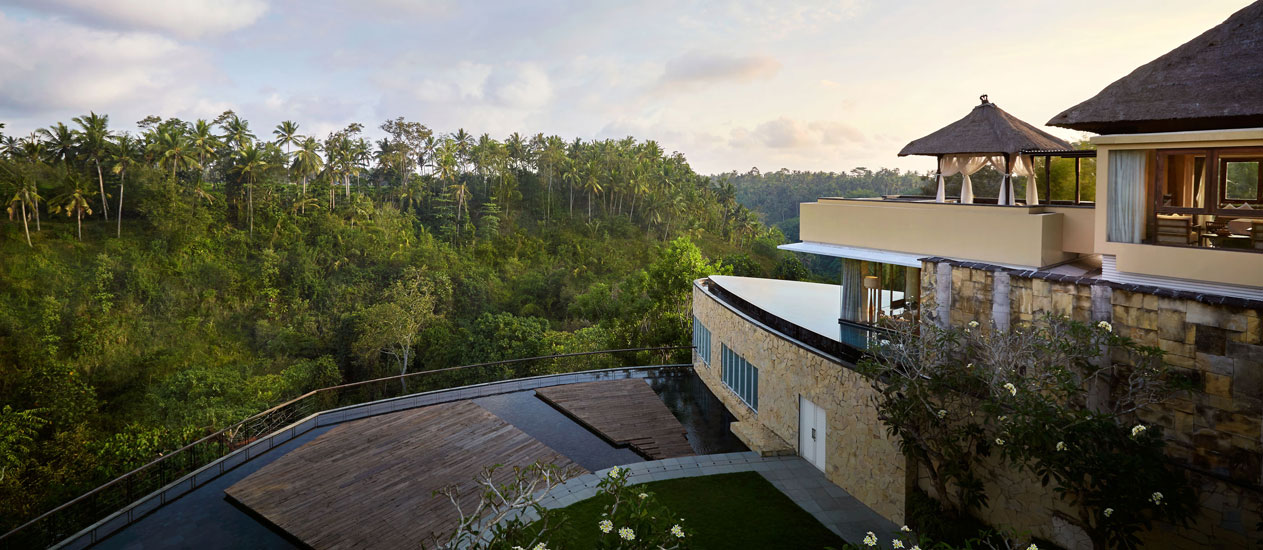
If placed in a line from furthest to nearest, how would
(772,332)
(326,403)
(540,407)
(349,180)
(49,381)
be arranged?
(349,180), (326,403), (49,381), (540,407), (772,332)

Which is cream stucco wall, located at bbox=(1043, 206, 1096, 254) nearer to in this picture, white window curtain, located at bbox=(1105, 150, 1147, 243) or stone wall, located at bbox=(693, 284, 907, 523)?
white window curtain, located at bbox=(1105, 150, 1147, 243)

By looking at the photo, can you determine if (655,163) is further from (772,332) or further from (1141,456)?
(1141,456)

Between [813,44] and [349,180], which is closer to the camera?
[813,44]

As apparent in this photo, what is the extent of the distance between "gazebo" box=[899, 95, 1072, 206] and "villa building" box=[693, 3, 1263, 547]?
0.03 m

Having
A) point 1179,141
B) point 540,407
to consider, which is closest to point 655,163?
point 540,407

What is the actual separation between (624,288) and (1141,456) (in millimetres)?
35431

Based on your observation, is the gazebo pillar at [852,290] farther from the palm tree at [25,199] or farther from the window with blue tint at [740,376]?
the palm tree at [25,199]

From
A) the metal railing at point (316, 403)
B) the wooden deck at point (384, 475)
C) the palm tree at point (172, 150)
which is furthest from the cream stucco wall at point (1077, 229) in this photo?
the palm tree at point (172, 150)

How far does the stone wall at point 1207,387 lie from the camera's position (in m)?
7.46

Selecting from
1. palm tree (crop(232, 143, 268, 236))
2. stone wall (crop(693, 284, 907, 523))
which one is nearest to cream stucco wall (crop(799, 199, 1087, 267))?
stone wall (crop(693, 284, 907, 523))

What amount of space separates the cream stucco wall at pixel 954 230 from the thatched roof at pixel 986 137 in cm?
120

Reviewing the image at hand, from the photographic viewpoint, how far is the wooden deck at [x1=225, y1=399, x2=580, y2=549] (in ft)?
39.1

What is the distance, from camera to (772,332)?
14.0 m

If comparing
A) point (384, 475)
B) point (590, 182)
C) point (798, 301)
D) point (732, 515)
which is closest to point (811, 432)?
point (732, 515)
